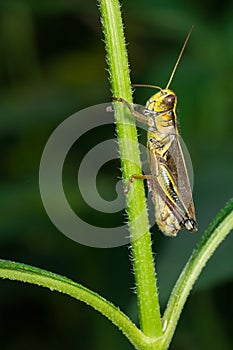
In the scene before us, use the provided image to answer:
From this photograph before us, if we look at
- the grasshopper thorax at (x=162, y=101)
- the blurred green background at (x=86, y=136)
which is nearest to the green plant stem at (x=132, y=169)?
the grasshopper thorax at (x=162, y=101)

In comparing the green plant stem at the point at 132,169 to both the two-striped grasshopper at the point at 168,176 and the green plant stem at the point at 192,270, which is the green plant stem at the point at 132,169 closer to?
the green plant stem at the point at 192,270

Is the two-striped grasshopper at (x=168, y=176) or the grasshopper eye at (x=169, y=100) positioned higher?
the grasshopper eye at (x=169, y=100)

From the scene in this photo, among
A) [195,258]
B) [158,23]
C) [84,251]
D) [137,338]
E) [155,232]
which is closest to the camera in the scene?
[137,338]

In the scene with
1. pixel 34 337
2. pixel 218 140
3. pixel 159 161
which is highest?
pixel 159 161

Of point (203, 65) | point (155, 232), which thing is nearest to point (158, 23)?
point (203, 65)

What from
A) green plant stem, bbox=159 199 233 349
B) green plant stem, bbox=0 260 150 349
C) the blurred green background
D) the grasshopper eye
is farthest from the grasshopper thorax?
the blurred green background

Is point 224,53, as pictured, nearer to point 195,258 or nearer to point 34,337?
point 34,337

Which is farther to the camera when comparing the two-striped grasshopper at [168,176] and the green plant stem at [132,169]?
the two-striped grasshopper at [168,176]
